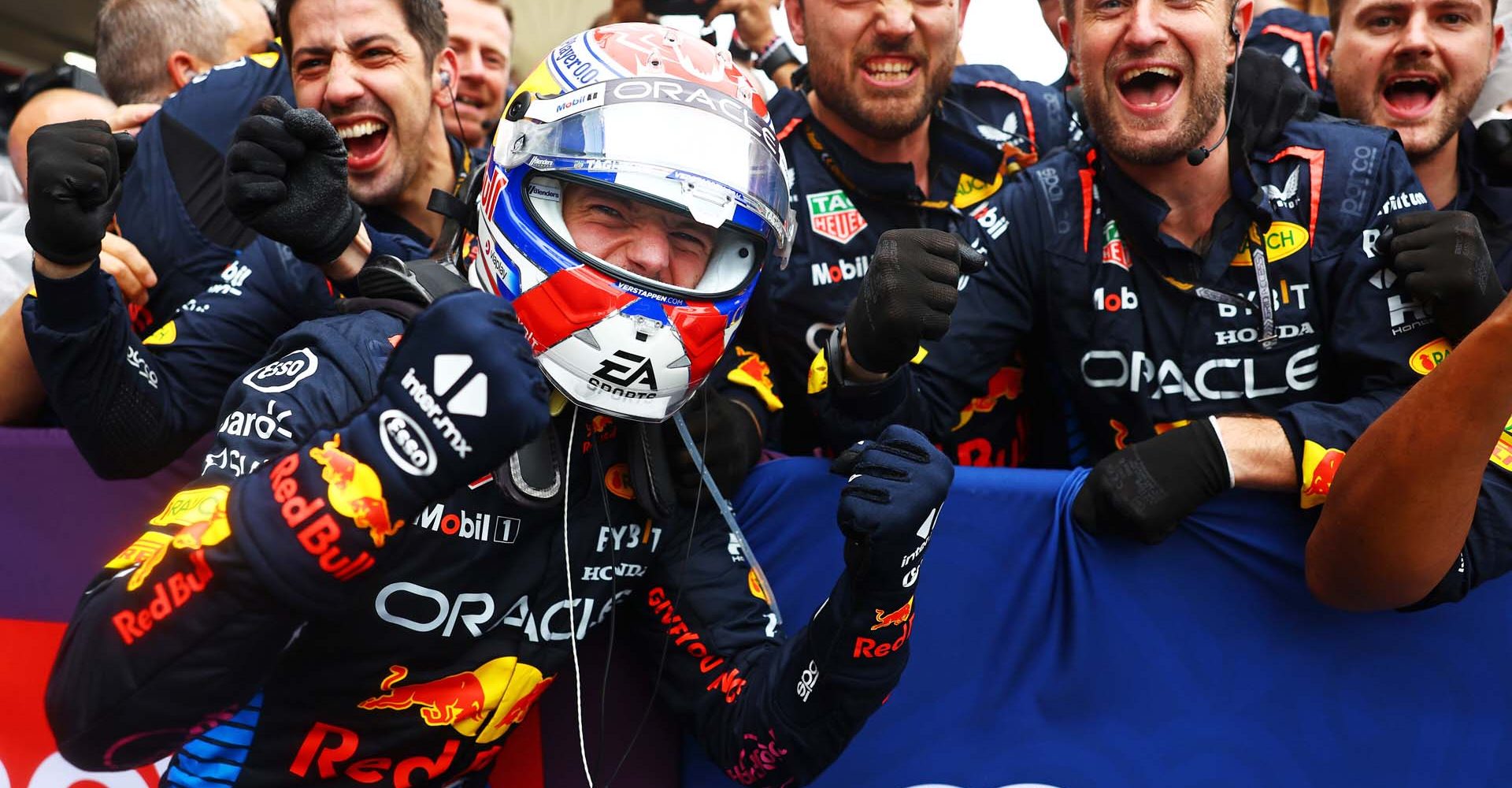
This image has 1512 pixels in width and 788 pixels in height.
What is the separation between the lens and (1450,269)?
289 cm

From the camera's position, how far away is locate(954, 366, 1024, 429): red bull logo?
3.68m

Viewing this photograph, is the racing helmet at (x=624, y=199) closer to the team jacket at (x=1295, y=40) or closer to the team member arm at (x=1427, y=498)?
the team member arm at (x=1427, y=498)

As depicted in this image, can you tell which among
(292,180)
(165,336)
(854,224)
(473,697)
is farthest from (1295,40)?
(165,336)

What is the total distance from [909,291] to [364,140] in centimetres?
194

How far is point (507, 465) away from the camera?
2.46 m

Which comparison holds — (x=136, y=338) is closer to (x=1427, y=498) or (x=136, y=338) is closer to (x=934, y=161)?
(x=934, y=161)

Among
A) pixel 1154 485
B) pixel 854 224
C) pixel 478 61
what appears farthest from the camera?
pixel 478 61

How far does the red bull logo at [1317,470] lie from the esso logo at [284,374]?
1.93 meters

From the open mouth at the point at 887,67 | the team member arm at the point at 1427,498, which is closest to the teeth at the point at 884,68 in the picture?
the open mouth at the point at 887,67

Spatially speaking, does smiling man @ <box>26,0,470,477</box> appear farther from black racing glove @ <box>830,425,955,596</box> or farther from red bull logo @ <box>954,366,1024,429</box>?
red bull logo @ <box>954,366,1024,429</box>

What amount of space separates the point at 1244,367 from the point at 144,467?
8.32 feet

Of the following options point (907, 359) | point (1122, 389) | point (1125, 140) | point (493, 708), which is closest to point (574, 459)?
point (493, 708)

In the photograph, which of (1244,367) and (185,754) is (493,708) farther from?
(1244,367)

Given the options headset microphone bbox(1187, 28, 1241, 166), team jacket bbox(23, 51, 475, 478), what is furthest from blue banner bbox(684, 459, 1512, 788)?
team jacket bbox(23, 51, 475, 478)
